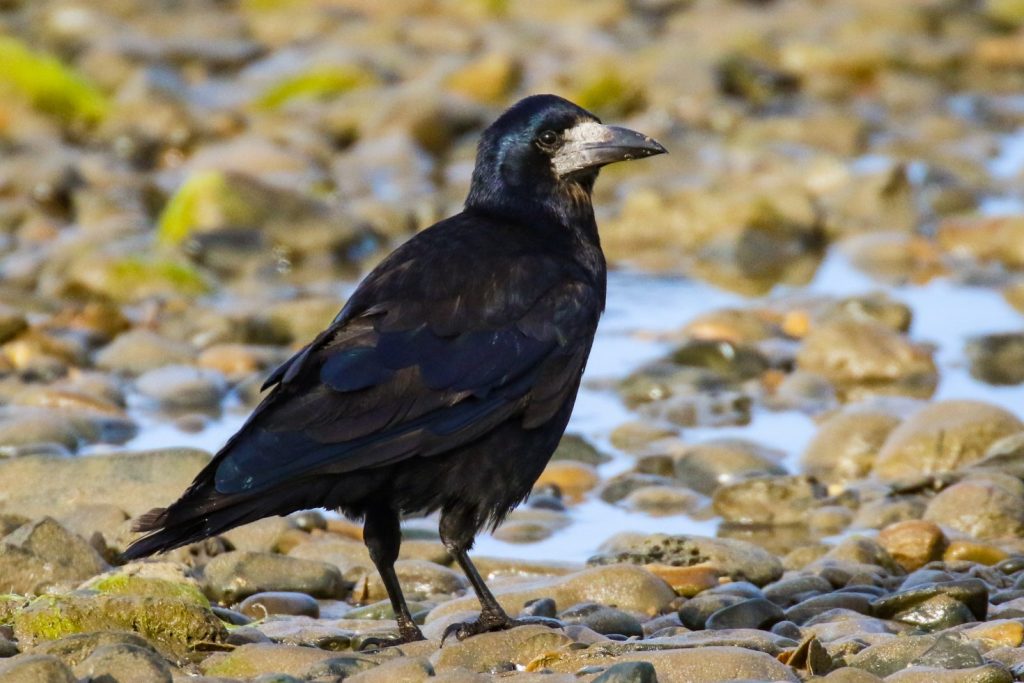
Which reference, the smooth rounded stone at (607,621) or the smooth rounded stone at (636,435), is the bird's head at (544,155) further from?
the smooth rounded stone at (636,435)

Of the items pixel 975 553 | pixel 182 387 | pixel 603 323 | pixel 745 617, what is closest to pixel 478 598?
pixel 745 617

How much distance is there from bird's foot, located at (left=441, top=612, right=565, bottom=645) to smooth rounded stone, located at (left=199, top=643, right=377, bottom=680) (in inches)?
18.3

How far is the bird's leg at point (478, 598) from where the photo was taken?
5145 mm

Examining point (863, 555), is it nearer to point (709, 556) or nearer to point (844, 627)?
point (709, 556)

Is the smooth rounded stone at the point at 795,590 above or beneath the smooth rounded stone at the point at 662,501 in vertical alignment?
beneath

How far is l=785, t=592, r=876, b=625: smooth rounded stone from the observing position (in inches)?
219

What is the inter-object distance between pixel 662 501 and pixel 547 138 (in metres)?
1.83

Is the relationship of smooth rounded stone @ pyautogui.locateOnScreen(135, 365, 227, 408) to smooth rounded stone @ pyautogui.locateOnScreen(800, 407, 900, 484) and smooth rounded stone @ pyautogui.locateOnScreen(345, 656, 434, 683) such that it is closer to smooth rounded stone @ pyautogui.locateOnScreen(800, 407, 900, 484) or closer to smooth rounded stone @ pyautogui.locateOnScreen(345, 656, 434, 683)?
smooth rounded stone @ pyautogui.locateOnScreen(800, 407, 900, 484)

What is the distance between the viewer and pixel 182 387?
27.8 ft

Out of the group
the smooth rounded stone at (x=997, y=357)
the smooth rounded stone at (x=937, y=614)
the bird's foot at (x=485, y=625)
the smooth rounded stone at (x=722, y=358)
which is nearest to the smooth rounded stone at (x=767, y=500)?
the smooth rounded stone at (x=937, y=614)

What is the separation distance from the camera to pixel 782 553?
669cm

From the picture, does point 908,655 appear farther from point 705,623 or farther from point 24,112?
point 24,112

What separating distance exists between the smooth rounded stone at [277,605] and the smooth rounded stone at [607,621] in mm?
873

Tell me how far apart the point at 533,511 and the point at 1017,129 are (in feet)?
31.2
